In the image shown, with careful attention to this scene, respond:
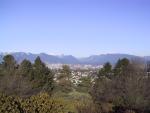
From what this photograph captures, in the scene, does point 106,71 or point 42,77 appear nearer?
point 42,77

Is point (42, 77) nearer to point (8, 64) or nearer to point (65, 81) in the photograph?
point (8, 64)

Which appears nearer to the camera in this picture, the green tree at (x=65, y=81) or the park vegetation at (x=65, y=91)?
the park vegetation at (x=65, y=91)

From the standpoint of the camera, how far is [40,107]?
9.23 meters

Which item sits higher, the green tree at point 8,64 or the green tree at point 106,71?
the green tree at point 8,64

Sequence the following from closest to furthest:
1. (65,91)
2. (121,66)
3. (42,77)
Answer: (42,77), (121,66), (65,91)

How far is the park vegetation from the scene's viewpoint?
30.7 feet

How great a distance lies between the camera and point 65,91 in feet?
156

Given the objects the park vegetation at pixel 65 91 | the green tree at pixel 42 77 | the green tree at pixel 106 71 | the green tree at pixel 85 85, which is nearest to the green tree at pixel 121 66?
the park vegetation at pixel 65 91

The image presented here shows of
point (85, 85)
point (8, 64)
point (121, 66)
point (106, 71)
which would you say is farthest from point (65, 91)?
point (8, 64)

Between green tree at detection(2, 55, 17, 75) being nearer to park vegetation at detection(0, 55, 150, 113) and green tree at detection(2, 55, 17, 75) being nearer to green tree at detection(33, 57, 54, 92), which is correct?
park vegetation at detection(0, 55, 150, 113)

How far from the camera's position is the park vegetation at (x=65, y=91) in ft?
30.7

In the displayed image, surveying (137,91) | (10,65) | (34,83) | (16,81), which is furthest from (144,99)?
(10,65)

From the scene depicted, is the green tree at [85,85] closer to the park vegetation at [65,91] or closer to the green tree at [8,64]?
the park vegetation at [65,91]

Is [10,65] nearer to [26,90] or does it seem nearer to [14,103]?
[26,90]
